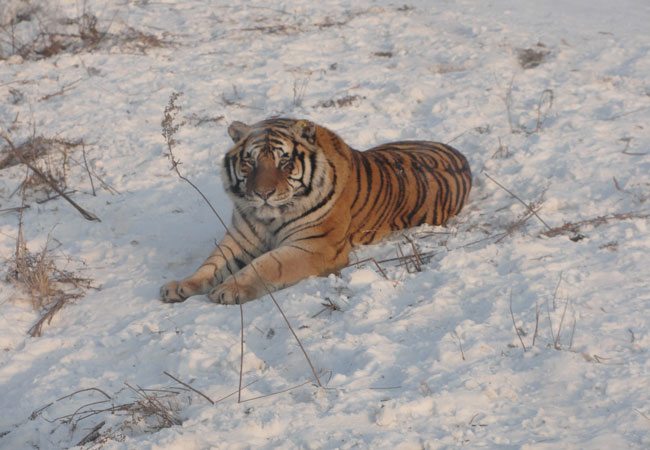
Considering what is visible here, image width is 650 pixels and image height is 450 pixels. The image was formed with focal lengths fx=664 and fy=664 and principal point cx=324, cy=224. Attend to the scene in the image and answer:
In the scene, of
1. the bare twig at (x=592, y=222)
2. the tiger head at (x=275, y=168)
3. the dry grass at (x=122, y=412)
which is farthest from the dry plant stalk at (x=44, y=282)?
the bare twig at (x=592, y=222)

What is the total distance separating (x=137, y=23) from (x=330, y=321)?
6325 mm

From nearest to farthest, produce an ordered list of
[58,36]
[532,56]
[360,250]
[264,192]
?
1. [264,192]
2. [360,250]
3. [532,56]
4. [58,36]

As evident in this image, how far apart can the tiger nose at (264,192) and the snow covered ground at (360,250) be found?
1.74 feet

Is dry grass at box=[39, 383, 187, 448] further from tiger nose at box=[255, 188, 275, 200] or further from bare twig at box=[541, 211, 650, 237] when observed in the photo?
bare twig at box=[541, 211, 650, 237]

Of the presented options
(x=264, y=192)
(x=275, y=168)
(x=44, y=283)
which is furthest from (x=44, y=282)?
(x=275, y=168)

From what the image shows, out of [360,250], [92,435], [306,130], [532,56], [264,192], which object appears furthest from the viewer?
Answer: [532,56]

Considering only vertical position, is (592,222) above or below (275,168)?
below

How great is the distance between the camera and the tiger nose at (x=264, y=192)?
11.9 feet

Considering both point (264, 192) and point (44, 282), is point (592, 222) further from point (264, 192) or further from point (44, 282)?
point (44, 282)

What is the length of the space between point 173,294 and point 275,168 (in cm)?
91

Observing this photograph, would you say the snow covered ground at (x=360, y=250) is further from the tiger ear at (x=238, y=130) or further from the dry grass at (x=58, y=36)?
the tiger ear at (x=238, y=130)

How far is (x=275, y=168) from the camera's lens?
3703mm

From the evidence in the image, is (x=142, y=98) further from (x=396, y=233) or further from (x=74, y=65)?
(x=396, y=233)

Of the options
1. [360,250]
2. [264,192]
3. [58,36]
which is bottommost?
[360,250]
